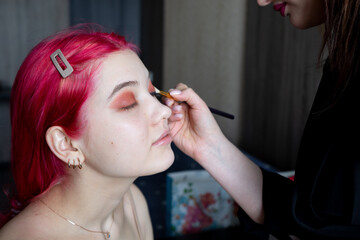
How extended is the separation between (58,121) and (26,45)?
393 cm

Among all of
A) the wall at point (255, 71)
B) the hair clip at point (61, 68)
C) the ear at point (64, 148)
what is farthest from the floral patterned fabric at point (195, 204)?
the hair clip at point (61, 68)

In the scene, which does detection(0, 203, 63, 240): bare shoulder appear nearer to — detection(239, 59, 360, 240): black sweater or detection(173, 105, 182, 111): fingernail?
detection(173, 105, 182, 111): fingernail

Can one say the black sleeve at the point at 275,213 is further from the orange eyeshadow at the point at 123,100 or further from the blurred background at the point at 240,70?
the orange eyeshadow at the point at 123,100

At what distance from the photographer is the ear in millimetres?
884

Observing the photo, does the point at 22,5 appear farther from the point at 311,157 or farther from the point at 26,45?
the point at 311,157

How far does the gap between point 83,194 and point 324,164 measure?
58cm

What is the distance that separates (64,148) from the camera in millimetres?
903

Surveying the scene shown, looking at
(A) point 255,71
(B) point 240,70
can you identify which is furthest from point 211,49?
(A) point 255,71

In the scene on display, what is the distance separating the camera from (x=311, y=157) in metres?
0.81

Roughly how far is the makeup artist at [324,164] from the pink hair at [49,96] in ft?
0.77

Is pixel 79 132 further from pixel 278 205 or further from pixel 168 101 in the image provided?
pixel 278 205

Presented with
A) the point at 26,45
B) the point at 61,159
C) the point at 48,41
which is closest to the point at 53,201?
the point at 61,159

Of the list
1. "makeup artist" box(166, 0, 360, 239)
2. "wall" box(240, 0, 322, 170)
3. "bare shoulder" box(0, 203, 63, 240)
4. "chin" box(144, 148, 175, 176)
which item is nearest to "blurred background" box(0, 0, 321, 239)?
"wall" box(240, 0, 322, 170)

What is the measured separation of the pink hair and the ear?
0.02 meters
